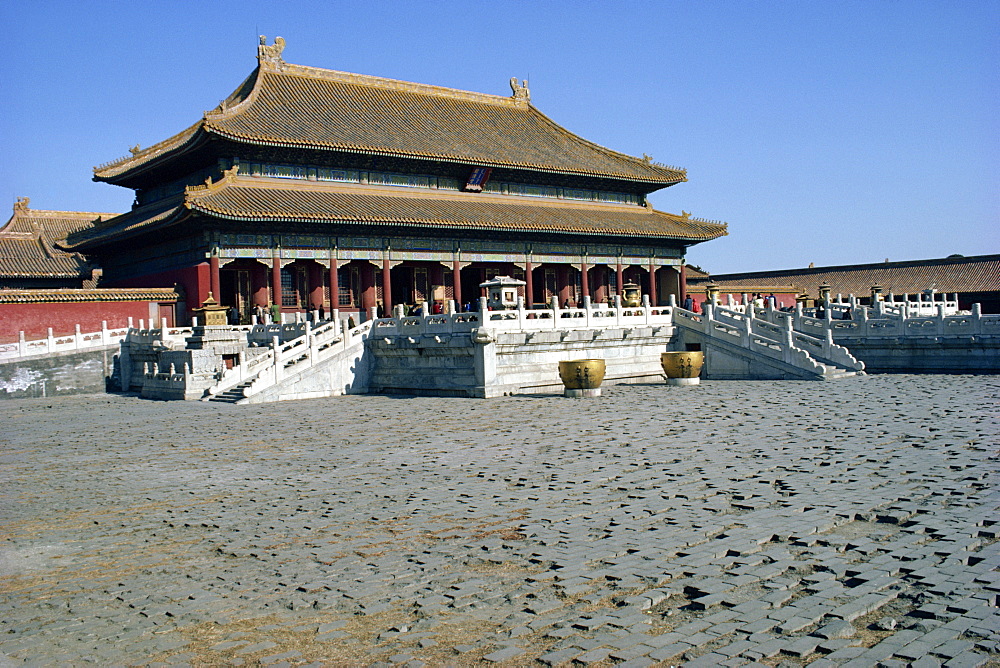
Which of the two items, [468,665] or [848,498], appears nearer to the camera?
[468,665]

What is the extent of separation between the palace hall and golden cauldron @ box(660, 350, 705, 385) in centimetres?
1308

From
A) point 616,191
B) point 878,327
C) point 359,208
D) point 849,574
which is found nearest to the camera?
point 849,574

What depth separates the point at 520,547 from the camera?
7777 mm

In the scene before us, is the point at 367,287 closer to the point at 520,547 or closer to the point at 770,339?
the point at 770,339

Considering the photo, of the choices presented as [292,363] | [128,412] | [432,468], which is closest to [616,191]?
[292,363]

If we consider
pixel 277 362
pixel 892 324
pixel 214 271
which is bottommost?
pixel 277 362

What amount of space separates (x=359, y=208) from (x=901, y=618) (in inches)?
1157

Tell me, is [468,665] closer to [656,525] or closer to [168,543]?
[656,525]

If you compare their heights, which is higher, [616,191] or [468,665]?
[616,191]

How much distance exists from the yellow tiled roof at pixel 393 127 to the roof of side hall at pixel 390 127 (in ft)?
0.16

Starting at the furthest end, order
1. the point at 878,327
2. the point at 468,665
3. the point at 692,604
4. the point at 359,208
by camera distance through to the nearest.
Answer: the point at 359,208 → the point at 878,327 → the point at 692,604 → the point at 468,665

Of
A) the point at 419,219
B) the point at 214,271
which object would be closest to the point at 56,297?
the point at 214,271

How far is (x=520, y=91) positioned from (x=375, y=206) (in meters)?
13.8

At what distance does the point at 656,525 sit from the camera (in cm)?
834
